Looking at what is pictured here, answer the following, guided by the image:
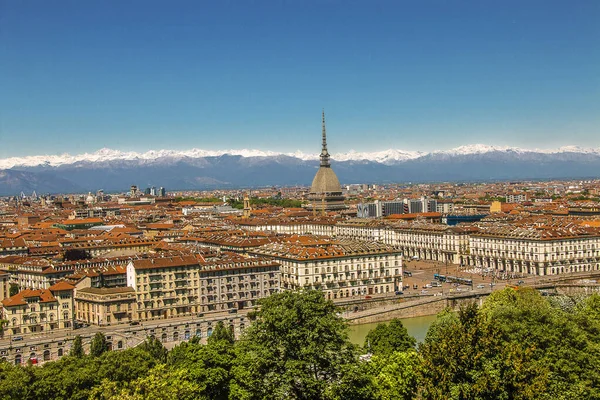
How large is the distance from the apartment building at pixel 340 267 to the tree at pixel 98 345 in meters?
18.6

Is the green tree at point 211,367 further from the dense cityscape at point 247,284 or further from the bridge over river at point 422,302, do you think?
the bridge over river at point 422,302

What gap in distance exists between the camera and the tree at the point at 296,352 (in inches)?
968

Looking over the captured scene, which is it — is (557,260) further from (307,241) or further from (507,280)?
(307,241)

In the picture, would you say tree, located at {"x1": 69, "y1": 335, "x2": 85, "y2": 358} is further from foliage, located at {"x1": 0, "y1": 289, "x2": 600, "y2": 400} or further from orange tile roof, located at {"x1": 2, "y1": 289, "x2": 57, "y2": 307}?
orange tile roof, located at {"x1": 2, "y1": 289, "x2": 57, "y2": 307}

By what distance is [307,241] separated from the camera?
72.4m

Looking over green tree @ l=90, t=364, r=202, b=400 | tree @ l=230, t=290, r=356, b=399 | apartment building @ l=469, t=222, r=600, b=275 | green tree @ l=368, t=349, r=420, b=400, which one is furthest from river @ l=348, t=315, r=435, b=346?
tree @ l=230, t=290, r=356, b=399

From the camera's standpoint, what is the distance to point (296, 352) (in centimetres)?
2512

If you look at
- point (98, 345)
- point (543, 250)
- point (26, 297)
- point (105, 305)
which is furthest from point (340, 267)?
point (98, 345)

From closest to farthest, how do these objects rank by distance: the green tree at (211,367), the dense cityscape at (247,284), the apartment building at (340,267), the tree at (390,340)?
the green tree at (211,367) < the tree at (390,340) < the dense cityscape at (247,284) < the apartment building at (340,267)

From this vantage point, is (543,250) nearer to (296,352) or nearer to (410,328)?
(410,328)

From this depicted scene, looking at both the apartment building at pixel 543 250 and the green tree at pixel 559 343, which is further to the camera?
the apartment building at pixel 543 250

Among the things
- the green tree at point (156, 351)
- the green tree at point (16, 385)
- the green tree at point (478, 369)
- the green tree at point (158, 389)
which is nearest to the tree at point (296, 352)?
the green tree at point (158, 389)

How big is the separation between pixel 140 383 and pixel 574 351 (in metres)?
16.7

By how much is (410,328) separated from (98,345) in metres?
20.9
